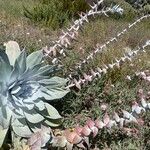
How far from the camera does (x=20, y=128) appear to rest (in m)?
2.62

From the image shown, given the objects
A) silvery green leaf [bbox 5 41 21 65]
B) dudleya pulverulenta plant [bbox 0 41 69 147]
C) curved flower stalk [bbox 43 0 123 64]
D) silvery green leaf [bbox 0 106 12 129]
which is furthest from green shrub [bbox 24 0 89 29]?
silvery green leaf [bbox 0 106 12 129]

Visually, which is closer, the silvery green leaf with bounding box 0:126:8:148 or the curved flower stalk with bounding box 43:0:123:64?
the silvery green leaf with bounding box 0:126:8:148

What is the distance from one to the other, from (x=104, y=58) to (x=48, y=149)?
1.80m

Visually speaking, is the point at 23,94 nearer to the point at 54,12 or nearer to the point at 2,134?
the point at 2,134

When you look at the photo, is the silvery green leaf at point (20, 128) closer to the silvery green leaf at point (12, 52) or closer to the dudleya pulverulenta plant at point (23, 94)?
the dudleya pulverulenta plant at point (23, 94)

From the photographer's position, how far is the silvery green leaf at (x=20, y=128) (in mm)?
2607

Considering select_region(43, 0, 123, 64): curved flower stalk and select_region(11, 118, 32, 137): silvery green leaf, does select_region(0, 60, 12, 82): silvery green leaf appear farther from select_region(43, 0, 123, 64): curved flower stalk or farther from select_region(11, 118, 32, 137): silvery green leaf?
select_region(43, 0, 123, 64): curved flower stalk

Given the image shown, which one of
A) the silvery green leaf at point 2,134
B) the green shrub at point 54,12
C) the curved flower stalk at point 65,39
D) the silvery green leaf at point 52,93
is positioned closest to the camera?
the silvery green leaf at point 2,134

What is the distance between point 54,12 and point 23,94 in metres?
5.76

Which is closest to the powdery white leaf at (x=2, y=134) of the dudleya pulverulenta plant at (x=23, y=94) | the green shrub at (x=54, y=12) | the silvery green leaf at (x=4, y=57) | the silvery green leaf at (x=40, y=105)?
the dudleya pulverulenta plant at (x=23, y=94)

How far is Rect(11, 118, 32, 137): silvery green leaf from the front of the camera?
2607mm

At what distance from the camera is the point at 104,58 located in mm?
4395

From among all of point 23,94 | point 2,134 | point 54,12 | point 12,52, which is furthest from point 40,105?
point 54,12

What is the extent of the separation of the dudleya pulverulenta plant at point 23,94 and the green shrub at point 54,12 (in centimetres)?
501
